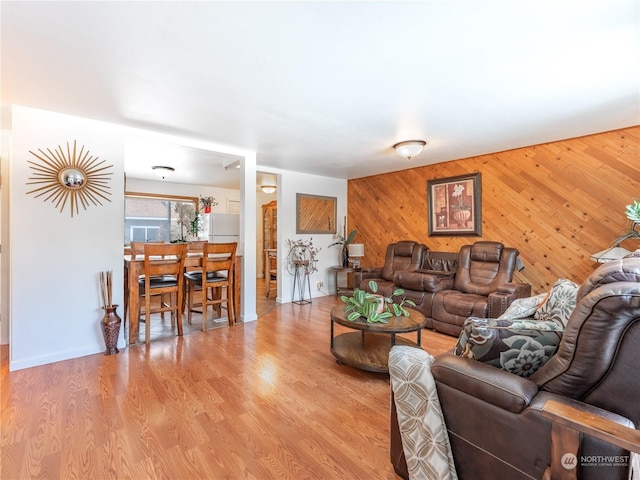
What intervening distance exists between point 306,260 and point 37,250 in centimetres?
365

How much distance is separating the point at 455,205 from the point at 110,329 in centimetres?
470

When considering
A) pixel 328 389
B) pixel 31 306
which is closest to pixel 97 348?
pixel 31 306

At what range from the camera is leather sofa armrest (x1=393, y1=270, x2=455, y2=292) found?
13.1 ft

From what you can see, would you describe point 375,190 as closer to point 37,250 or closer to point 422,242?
point 422,242

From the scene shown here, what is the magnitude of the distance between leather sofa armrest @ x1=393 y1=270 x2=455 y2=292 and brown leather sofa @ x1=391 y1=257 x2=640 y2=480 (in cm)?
283

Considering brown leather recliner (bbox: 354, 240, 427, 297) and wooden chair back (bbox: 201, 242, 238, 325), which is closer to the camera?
wooden chair back (bbox: 201, 242, 238, 325)

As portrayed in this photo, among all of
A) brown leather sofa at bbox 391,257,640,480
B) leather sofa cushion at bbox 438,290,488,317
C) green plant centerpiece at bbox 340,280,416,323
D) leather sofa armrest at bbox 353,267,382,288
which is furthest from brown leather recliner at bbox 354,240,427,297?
brown leather sofa at bbox 391,257,640,480

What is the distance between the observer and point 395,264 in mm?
4977

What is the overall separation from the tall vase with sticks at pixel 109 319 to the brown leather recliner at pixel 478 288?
3585 mm

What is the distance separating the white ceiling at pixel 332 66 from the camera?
5.16ft

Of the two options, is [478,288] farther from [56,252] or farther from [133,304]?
[56,252]

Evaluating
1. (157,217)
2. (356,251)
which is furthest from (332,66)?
(157,217)

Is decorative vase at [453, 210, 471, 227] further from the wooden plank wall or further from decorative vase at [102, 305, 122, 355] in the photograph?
decorative vase at [102, 305, 122, 355]

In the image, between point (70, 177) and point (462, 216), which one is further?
point (462, 216)
